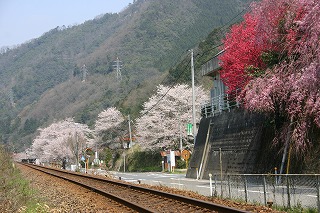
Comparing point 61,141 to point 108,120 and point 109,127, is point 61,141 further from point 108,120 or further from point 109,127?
point 108,120

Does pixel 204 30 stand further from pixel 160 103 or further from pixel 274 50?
pixel 274 50

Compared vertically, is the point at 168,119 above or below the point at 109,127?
below

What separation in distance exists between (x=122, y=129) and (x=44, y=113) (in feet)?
359

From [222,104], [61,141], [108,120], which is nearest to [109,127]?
[108,120]

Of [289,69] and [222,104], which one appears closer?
[289,69]

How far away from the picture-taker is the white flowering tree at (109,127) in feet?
287

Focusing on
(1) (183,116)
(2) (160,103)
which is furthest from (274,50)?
(2) (160,103)

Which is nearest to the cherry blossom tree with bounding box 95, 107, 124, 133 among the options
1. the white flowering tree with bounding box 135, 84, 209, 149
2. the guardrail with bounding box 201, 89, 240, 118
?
the white flowering tree with bounding box 135, 84, 209, 149

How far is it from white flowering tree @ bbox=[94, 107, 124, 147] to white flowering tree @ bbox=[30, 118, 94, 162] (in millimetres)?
4231

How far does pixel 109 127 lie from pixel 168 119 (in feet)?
90.2

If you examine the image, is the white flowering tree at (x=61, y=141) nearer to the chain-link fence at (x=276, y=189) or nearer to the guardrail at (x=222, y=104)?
the guardrail at (x=222, y=104)

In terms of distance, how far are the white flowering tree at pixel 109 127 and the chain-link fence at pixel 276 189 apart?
235 feet

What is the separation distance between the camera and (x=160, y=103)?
2559 inches

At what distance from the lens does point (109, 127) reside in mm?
87875
